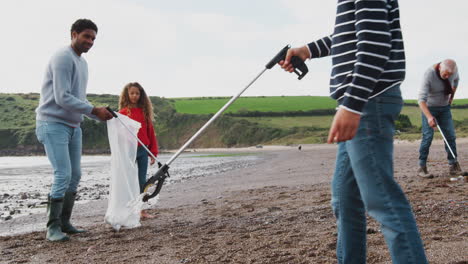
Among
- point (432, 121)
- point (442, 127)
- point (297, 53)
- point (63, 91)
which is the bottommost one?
point (442, 127)

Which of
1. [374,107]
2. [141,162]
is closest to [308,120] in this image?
[141,162]

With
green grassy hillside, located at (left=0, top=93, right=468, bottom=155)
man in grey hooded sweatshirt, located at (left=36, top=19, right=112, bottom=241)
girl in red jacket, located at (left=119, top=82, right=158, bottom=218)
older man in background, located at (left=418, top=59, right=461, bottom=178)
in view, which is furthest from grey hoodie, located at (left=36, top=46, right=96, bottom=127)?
green grassy hillside, located at (left=0, top=93, right=468, bottom=155)

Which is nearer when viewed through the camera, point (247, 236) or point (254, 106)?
point (247, 236)

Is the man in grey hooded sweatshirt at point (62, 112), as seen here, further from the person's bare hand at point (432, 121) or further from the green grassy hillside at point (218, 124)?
the green grassy hillside at point (218, 124)

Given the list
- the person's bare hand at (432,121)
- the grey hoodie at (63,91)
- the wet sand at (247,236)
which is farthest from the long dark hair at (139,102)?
the person's bare hand at (432,121)

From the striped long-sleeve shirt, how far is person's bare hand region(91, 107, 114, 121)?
3447 millimetres

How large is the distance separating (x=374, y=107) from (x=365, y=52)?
278mm

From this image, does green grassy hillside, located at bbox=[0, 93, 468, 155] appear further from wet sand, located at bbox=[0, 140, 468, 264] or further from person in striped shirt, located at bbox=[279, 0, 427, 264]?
person in striped shirt, located at bbox=[279, 0, 427, 264]

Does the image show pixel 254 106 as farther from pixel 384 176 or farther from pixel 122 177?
pixel 384 176

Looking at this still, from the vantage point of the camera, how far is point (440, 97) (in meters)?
7.69

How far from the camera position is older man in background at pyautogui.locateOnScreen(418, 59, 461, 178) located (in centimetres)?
750

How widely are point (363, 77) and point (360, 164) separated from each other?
0.43 metres

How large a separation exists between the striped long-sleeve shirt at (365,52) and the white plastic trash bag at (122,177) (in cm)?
339

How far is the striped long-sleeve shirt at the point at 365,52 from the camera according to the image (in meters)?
2.04
